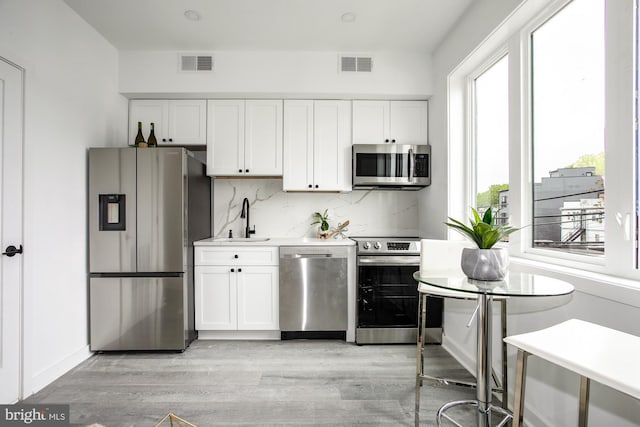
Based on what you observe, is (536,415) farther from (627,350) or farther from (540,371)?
(627,350)

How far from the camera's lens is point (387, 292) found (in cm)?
289

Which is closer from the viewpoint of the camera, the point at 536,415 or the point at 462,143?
the point at 536,415

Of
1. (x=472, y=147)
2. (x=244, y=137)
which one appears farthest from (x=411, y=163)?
(x=244, y=137)

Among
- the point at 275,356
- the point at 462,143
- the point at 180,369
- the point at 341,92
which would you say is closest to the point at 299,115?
the point at 341,92

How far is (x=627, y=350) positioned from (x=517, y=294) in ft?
1.07

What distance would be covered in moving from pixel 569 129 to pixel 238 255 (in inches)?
101

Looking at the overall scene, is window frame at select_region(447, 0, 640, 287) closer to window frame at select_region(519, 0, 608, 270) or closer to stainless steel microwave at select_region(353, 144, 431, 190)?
window frame at select_region(519, 0, 608, 270)

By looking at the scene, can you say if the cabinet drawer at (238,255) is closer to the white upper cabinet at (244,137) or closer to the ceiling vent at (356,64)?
the white upper cabinet at (244,137)

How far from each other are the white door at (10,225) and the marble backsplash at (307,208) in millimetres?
1722

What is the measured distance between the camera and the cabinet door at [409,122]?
3232 millimetres

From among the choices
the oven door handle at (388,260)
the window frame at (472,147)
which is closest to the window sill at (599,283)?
the window frame at (472,147)

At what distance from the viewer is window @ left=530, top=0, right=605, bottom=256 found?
152 cm

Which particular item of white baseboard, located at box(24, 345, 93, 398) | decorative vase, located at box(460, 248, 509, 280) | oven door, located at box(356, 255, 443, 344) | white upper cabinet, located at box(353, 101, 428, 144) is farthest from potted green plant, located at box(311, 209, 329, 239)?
white baseboard, located at box(24, 345, 93, 398)

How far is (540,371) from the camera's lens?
1641 mm
